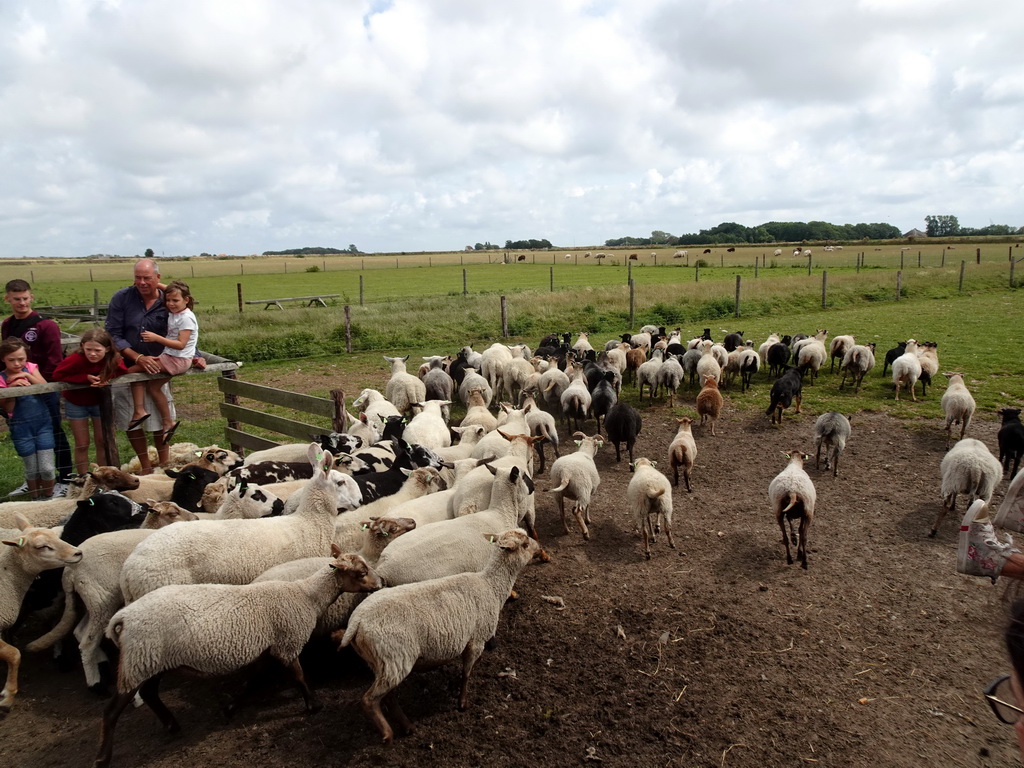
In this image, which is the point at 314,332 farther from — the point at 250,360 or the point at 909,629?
the point at 909,629

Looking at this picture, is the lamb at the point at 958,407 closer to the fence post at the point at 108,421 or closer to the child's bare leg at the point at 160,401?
the child's bare leg at the point at 160,401

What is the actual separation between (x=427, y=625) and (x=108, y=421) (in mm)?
5099

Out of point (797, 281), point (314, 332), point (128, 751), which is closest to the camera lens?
point (128, 751)

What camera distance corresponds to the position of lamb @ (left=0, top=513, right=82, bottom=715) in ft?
15.1

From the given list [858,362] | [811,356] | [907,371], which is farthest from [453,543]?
[858,362]

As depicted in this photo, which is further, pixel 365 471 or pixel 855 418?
pixel 855 418

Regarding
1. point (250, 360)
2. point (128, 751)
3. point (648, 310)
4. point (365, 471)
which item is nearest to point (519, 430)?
point (365, 471)

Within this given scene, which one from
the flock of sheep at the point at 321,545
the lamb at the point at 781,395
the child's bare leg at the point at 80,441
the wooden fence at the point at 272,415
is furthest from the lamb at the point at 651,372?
the child's bare leg at the point at 80,441

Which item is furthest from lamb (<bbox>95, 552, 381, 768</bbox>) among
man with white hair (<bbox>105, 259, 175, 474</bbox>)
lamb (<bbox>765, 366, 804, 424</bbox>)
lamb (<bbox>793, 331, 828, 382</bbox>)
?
lamb (<bbox>793, 331, 828, 382</bbox>)

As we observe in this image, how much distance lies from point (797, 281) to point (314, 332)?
79.0 ft

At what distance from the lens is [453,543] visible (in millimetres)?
5277

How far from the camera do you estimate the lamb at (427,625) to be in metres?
4.13

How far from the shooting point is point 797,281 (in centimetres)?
3192

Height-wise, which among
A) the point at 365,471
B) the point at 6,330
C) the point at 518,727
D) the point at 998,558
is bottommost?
the point at 518,727
